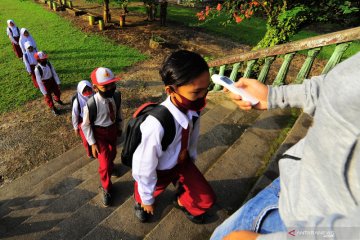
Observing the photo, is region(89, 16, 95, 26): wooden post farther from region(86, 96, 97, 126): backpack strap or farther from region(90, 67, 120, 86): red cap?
region(86, 96, 97, 126): backpack strap

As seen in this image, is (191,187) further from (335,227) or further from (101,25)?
(101,25)

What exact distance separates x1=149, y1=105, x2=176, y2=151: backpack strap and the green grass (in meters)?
6.99

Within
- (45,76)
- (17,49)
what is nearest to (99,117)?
(45,76)

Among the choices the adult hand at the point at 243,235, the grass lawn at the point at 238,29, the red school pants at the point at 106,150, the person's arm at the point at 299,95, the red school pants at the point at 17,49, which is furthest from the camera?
the grass lawn at the point at 238,29

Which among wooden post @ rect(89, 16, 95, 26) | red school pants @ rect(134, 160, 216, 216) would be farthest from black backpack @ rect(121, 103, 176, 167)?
wooden post @ rect(89, 16, 95, 26)

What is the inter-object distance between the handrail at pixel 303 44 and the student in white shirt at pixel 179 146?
2.26m

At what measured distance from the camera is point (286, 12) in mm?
4938

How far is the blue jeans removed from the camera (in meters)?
1.47

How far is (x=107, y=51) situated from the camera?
10633mm

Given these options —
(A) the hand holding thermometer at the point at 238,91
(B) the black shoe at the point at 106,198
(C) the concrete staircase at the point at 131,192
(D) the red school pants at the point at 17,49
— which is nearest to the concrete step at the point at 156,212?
(C) the concrete staircase at the point at 131,192

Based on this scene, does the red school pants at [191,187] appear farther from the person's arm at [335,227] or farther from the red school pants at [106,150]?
the person's arm at [335,227]

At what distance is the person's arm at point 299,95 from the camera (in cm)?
145

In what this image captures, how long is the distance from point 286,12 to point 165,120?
4243 mm

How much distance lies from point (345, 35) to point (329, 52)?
8.31m
